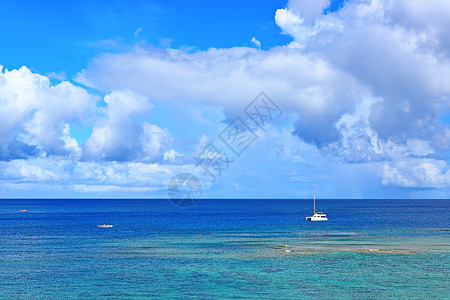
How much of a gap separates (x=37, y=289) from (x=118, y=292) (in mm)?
11887

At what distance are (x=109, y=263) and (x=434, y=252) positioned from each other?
65.7 m

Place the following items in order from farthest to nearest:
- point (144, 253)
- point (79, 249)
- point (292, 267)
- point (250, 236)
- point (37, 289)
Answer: point (250, 236), point (79, 249), point (144, 253), point (292, 267), point (37, 289)

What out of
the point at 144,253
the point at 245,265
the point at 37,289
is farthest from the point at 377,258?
the point at 37,289

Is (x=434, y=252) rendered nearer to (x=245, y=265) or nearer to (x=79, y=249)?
(x=245, y=265)

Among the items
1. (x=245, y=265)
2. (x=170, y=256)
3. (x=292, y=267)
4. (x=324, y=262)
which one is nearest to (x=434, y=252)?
(x=324, y=262)

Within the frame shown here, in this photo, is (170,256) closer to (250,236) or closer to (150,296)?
(150,296)

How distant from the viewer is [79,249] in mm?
106125

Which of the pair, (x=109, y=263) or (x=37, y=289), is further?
(x=109, y=263)

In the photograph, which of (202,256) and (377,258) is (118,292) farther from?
(377,258)

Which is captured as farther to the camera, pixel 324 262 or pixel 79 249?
pixel 79 249

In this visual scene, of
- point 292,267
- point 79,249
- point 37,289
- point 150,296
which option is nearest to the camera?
point 150,296

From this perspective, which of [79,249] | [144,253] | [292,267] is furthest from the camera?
[79,249]

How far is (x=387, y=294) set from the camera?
209ft

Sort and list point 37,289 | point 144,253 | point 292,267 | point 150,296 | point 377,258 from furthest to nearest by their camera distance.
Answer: point 144,253, point 377,258, point 292,267, point 37,289, point 150,296
